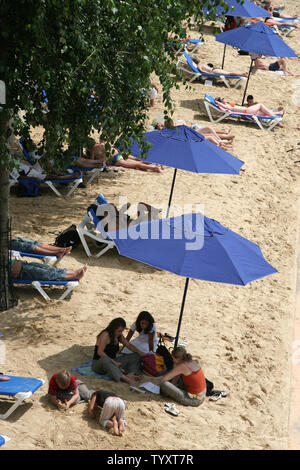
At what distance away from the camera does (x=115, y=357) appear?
26.9ft

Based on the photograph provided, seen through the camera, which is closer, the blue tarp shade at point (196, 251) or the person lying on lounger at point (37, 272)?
the blue tarp shade at point (196, 251)

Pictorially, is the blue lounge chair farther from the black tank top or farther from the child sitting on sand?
the child sitting on sand

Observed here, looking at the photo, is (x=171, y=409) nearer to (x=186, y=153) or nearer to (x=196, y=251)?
(x=196, y=251)

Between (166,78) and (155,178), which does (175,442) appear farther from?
(155,178)

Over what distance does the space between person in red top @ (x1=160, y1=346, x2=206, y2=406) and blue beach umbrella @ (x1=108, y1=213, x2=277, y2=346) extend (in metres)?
0.89

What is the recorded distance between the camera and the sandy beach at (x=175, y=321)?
7.19 meters

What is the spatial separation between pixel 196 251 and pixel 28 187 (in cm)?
508

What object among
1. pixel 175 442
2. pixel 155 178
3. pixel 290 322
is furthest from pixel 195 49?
pixel 175 442

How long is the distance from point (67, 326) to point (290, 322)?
10.8 feet

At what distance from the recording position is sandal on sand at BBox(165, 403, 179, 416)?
7551mm

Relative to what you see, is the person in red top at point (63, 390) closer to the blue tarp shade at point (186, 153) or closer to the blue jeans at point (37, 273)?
the blue jeans at point (37, 273)

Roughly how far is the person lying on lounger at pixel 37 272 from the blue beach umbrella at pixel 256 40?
995 centimetres

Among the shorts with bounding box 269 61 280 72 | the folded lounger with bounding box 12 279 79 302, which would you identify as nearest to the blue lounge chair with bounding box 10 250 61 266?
the folded lounger with bounding box 12 279 79 302

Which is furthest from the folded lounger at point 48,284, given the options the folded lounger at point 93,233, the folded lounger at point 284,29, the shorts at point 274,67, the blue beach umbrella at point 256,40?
the folded lounger at point 284,29
